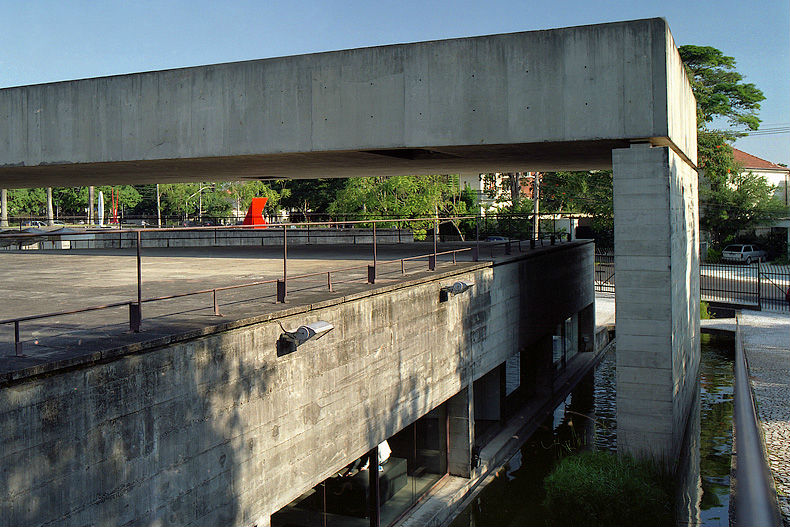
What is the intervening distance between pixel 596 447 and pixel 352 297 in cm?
922

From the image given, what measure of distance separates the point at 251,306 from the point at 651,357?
8.68 metres

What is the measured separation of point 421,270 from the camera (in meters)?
15.3

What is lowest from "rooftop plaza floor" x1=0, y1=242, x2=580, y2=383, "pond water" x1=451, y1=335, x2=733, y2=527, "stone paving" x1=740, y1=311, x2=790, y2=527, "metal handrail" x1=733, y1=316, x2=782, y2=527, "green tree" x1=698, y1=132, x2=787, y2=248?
"pond water" x1=451, y1=335, x2=733, y2=527

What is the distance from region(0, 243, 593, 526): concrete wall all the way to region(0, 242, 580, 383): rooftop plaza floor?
224 millimetres

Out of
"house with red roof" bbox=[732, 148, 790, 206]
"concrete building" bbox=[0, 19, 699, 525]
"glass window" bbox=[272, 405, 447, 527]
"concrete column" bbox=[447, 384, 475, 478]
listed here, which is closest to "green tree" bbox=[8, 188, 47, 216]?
"concrete building" bbox=[0, 19, 699, 525]

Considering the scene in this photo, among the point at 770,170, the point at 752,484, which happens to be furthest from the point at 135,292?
the point at 770,170

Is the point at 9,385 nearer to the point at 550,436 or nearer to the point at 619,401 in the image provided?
the point at 619,401

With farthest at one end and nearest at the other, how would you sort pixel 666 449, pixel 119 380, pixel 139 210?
pixel 139 210 < pixel 666 449 < pixel 119 380

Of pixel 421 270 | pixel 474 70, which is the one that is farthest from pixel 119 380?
pixel 474 70

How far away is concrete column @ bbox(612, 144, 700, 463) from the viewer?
562 inches

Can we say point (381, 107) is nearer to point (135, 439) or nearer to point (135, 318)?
point (135, 318)

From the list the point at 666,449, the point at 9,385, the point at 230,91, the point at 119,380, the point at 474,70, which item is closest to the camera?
the point at 9,385

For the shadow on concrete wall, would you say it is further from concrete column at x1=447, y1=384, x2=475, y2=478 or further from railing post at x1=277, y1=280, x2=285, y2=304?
concrete column at x1=447, y1=384, x2=475, y2=478

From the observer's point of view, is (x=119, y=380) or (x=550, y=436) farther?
(x=550, y=436)
